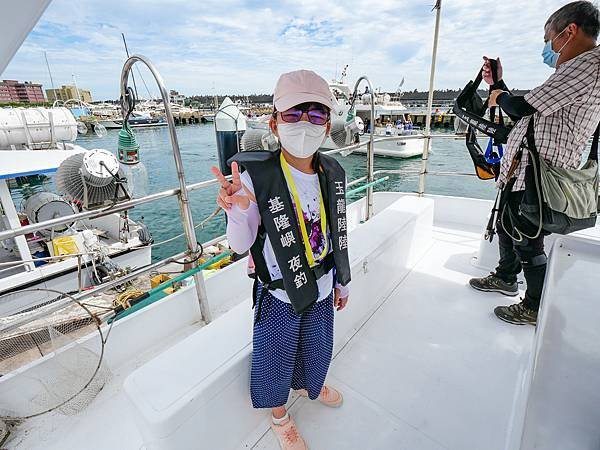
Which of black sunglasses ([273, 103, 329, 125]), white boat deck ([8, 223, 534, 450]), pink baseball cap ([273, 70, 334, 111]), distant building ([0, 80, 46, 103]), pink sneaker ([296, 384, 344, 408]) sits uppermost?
distant building ([0, 80, 46, 103])

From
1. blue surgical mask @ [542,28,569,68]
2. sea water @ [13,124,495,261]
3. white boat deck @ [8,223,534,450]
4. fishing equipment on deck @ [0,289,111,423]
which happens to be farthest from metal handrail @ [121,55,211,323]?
sea water @ [13,124,495,261]

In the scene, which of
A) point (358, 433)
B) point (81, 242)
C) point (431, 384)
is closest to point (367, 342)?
point (431, 384)

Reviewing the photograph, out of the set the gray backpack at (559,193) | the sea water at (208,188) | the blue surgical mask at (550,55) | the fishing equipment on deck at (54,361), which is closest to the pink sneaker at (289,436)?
the fishing equipment on deck at (54,361)

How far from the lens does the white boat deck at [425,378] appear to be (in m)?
1.30

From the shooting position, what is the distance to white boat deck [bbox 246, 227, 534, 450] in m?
1.30

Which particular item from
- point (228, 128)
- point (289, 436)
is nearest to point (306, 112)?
point (289, 436)

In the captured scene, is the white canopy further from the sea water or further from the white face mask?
the sea water

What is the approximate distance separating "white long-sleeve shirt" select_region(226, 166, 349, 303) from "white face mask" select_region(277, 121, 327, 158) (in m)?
0.08

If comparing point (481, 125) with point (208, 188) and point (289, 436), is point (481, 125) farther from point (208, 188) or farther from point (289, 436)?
point (208, 188)

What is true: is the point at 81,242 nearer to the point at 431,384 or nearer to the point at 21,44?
the point at 21,44

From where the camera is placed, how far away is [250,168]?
37.4 inches

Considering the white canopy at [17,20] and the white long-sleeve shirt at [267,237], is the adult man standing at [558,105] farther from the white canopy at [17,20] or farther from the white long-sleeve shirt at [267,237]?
the white canopy at [17,20]

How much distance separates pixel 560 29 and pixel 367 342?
1.86 meters

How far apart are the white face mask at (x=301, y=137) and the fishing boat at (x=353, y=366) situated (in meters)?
0.72
